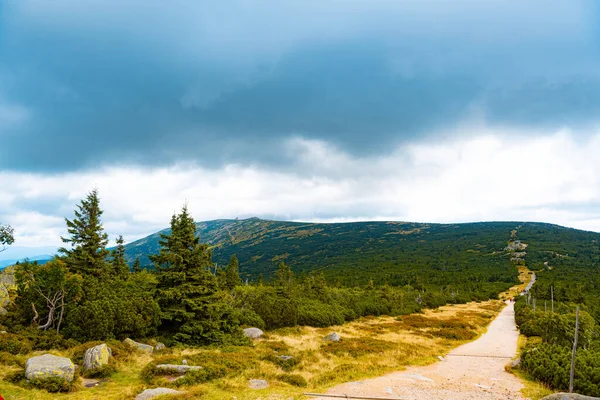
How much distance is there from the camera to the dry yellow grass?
48.0 ft

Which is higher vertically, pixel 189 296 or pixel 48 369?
pixel 189 296

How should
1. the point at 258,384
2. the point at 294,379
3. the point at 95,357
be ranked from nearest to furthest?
the point at 258,384 → the point at 95,357 → the point at 294,379

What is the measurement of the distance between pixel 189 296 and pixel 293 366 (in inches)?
→ 412

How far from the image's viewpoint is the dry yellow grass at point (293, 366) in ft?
48.0

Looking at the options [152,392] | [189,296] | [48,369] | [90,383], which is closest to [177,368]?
[152,392]

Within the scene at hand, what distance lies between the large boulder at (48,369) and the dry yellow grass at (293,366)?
70 cm

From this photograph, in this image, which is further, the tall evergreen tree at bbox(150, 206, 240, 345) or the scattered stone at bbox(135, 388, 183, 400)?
the tall evergreen tree at bbox(150, 206, 240, 345)

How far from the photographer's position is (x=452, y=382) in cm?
1808

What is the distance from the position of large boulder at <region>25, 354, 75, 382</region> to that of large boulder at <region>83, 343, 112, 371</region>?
5.27ft

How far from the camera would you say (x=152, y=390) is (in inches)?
565

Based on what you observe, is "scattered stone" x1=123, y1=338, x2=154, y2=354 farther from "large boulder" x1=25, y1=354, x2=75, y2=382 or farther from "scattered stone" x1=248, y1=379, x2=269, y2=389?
"scattered stone" x1=248, y1=379, x2=269, y2=389

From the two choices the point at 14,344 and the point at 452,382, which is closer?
the point at 452,382

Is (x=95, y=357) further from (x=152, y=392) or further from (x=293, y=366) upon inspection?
(x=293, y=366)

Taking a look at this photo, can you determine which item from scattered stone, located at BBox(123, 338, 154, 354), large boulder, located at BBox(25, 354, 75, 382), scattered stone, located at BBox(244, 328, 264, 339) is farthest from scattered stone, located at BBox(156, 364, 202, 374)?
scattered stone, located at BBox(244, 328, 264, 339)
